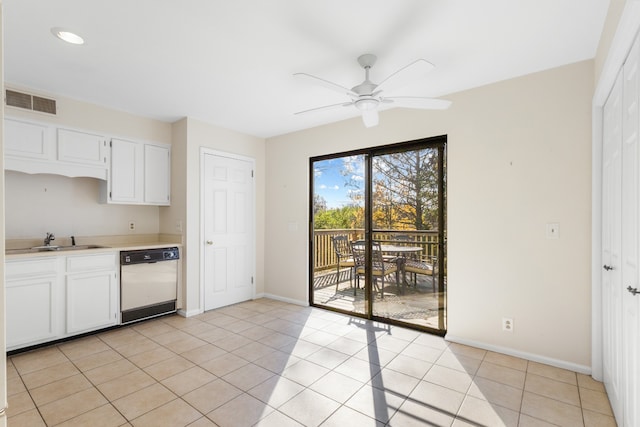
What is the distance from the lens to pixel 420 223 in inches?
141

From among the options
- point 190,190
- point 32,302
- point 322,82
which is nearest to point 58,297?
point 32,302

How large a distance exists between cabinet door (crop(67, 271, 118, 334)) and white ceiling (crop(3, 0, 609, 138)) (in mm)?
1956

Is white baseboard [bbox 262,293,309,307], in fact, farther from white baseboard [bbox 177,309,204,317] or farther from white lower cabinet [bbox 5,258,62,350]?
white lower cabinet [bbox 5,258,62,350]

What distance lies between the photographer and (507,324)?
2.96m

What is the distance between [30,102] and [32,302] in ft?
6.41

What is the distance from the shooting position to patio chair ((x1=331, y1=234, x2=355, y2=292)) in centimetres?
423

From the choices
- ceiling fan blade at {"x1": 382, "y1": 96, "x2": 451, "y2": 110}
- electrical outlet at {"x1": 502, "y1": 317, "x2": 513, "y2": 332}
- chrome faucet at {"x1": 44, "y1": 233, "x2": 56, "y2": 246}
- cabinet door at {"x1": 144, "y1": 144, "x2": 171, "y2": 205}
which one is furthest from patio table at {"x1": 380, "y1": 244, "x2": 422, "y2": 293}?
chrome faucet at {"x1": 44, "y1": 233, "x2": 56, "y2": 246}

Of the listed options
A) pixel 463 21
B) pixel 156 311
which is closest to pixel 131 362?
pixel 156 311

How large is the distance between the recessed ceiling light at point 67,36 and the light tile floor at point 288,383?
2605 mm

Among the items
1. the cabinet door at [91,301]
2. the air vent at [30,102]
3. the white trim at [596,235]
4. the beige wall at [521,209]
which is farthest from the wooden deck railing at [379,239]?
the air vent at [30,102]

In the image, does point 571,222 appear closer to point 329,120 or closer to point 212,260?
point 329,120

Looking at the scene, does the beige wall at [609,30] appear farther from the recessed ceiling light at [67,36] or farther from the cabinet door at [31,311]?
the cabinet door at [31,311]

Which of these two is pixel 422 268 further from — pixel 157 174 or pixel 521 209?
pixel 157 174

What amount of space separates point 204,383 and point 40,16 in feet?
9.23
